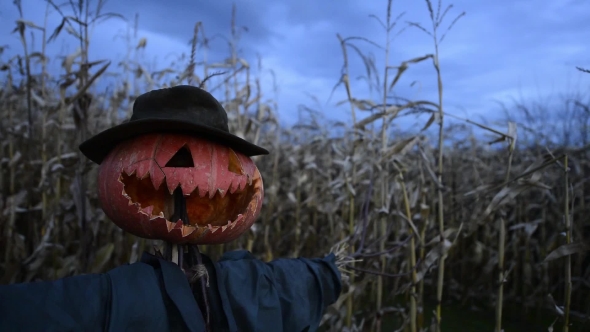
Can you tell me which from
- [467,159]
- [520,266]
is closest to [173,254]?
[520,266]

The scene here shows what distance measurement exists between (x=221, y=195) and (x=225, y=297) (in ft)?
1.16

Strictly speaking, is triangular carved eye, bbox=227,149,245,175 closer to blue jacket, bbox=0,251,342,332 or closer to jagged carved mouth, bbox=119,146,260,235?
jagged carved mouth, bbox=119,146,260,235

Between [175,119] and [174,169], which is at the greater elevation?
[175,119]

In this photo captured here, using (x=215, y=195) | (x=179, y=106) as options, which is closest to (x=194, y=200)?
(x=215, y=195)

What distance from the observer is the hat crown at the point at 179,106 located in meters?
1.53

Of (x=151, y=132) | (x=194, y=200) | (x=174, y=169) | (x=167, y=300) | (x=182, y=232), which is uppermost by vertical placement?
(x=151, y=132)

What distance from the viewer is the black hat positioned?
147cm

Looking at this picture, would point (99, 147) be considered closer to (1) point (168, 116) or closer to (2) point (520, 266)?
(1) point (168, 116)

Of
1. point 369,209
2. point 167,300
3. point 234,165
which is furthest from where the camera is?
point 369,209

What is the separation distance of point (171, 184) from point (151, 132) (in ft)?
0.71

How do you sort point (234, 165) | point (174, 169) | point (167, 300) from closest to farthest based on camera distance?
point (167, 300), point (174, 169), point (234, 165)

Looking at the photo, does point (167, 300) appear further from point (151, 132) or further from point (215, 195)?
point (151, 132)

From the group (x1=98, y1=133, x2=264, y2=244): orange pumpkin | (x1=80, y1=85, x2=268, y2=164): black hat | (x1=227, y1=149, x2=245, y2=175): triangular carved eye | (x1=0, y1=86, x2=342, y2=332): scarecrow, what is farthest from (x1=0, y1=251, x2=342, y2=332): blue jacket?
(x1=80, y1=85, x2=268, y2=164): black hat

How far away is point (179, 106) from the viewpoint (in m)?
1.54
